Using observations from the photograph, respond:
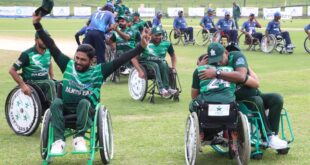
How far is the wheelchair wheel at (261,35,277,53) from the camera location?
18.7 meters

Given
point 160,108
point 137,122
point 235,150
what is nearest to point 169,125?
point 137,122

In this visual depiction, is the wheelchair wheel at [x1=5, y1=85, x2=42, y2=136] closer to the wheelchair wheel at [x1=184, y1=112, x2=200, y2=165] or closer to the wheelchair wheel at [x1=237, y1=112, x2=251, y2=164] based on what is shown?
the wheelchair wheel at [x1=184, y1=112, x2=200, y2=165]

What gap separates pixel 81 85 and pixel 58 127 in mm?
540

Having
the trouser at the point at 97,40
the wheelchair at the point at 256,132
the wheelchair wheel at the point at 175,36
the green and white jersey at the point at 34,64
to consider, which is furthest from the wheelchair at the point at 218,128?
the wheelchair wheel at the point at 175,36

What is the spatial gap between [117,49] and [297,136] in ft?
20.4

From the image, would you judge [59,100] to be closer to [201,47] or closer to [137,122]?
[137,122]

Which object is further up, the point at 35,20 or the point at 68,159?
the point at 35,20

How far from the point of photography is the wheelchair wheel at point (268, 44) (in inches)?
736

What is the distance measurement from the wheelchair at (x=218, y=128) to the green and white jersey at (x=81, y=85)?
97cm

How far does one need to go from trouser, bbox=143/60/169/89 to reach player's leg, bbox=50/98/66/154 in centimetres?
428

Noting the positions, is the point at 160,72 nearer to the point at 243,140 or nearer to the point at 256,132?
the point at 256,132

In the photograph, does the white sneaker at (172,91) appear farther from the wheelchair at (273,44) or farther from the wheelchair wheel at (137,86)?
the wheelchair at (273,44)

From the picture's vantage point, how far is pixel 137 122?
7910 millimetres

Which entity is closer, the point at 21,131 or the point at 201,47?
the point at 21,131
